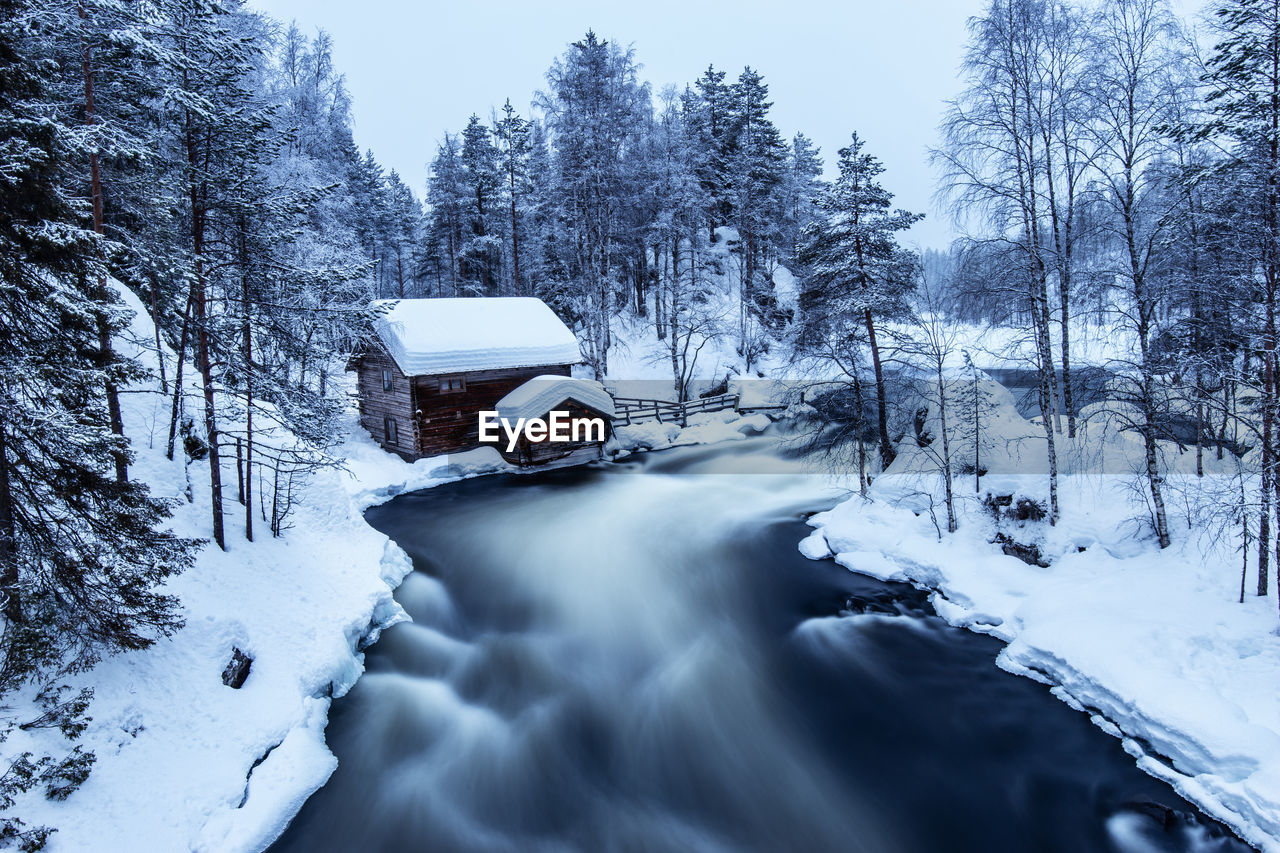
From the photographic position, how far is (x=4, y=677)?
561cm

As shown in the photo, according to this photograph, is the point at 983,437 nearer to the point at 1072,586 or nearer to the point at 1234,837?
the point at 1072,586

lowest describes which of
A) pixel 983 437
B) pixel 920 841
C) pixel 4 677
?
pixel 920 841

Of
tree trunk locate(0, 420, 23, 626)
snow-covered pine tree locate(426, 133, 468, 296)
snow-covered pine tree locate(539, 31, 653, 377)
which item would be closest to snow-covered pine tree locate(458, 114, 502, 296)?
snow-covered pine tree locate(426, 133, 468, 296)

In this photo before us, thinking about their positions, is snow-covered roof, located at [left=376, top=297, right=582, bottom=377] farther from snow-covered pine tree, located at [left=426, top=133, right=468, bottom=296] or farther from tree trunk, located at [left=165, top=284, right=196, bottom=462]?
snow-covered pine tree, located at [left=426, top=133, right=468, bottom=296]

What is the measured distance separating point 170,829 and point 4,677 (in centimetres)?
219

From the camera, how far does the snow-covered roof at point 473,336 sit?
2214 centimetres

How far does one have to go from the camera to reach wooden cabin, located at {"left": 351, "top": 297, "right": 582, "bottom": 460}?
22.2 m

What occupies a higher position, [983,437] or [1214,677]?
[983,437]

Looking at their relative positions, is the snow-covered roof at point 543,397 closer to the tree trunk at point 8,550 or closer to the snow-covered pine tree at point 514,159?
the snow-covered pine tree at point 514,159

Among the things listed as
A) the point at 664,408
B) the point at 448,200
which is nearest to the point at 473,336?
the point at 664,408

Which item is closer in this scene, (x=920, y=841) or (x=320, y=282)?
(x=920, y=841)

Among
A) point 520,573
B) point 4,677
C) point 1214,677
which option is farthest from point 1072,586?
point 4,677

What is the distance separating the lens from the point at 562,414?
2339 cm

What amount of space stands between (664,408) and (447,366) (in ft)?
37.8
